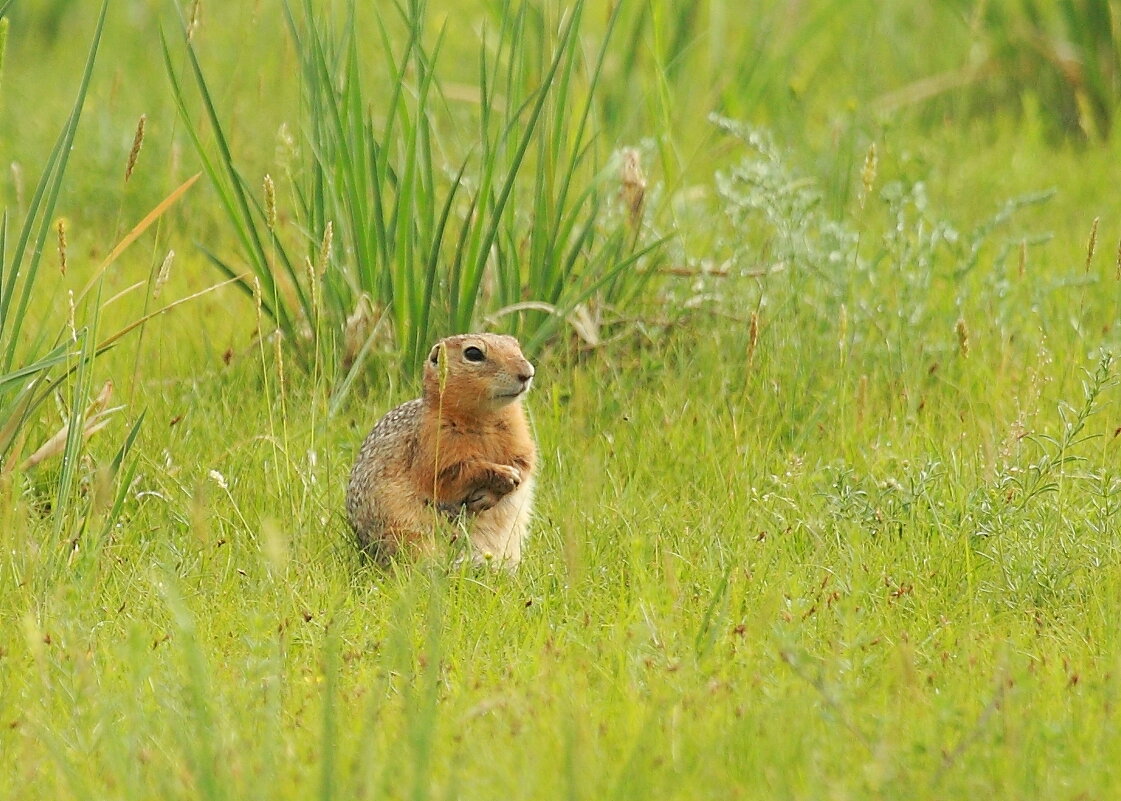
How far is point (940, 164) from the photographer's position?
Result: 789 cm

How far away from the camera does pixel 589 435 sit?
538 centimetres

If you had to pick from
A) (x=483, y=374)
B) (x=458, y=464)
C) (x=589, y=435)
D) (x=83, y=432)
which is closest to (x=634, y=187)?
(x=589, y=435)

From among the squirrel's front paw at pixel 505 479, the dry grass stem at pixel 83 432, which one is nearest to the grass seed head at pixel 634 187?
the squirrel's front paw at pixel 505 479

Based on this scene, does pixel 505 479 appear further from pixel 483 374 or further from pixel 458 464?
pixel 483 374

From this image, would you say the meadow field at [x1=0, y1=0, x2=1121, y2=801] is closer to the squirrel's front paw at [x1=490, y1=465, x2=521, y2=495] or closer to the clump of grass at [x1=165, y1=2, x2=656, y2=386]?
the clump of grass at [x1=165, y1=2, x2=656, y2=386]

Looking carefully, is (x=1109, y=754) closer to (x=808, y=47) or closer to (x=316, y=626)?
(x=316, y=626)

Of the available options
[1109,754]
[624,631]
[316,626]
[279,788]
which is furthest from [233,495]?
[1109,754]

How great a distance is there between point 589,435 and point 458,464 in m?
0.75

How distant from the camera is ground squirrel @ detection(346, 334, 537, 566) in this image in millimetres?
4602

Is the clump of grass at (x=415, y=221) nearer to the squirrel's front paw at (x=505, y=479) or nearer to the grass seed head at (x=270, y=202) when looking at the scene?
the grass seed head at (x=270, y=202)

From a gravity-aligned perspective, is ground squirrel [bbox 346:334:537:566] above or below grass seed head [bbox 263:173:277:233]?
below

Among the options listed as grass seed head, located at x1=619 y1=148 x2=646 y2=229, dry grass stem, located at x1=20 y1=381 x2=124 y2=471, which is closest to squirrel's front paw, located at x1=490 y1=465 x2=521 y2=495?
dry grass stem, located at x1=20 y1=381 x2=124 y2=471

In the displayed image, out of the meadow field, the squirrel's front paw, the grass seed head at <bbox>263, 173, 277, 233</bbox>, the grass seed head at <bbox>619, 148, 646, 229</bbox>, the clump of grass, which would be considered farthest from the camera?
the grass seed head at <bbox>619, 148, 646, 229</bbox>

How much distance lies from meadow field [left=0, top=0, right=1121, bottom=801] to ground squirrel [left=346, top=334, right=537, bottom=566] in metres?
0.13
